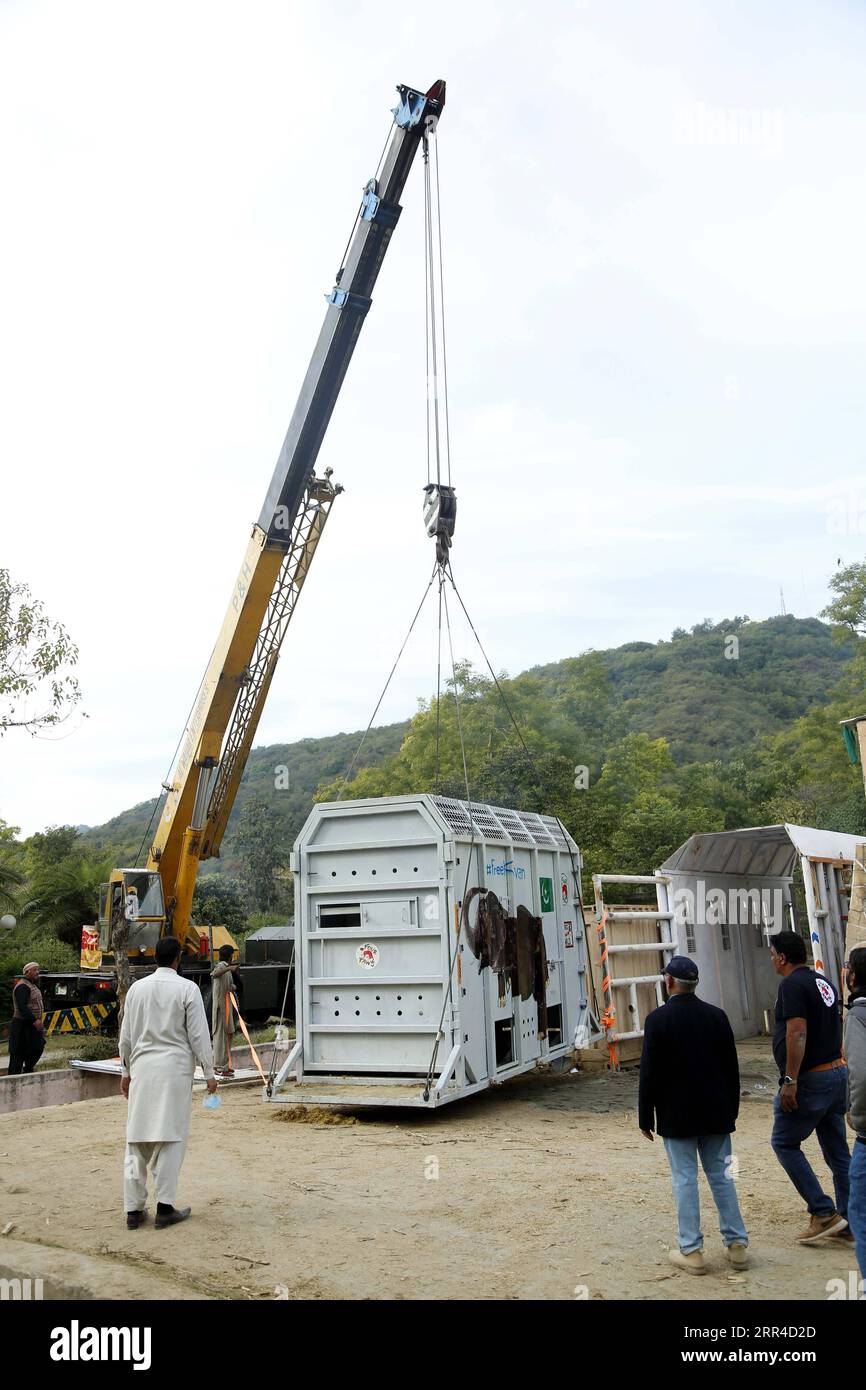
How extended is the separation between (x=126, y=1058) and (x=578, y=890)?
6.92 m

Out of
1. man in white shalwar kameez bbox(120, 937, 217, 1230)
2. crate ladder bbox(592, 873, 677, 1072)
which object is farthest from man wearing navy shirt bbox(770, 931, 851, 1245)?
crate ladder bbox(592, 873, 677, 1072)

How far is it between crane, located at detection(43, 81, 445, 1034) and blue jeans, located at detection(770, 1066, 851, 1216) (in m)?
10.5

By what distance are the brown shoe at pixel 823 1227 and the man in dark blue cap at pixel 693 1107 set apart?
1.73 feet

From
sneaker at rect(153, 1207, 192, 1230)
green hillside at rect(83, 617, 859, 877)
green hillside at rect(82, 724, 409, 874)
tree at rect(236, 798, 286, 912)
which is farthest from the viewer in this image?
green hillside at rect(82, 724, 409, 874)

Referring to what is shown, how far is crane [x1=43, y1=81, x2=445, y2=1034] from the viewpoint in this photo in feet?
40.4

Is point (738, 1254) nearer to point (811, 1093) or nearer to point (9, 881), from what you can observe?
point (811, 1093)

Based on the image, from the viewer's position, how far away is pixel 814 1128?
5.35m

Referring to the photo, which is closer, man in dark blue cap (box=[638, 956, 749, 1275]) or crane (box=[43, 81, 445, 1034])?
man in dark blue cap (box=[638, 956, 749, 1275])

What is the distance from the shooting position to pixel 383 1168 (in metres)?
7.39

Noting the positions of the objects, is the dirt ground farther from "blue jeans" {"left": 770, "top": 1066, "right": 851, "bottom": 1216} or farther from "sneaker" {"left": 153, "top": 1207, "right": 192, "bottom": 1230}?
"blue jeans" {"left": 770, "top": 1066, "right": 851, "bottom": 1216}

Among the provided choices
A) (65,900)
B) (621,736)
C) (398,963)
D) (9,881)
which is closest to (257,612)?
(398,963)

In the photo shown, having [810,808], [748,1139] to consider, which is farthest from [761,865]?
[810,808]

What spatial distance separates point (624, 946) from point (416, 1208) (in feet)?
20.8
